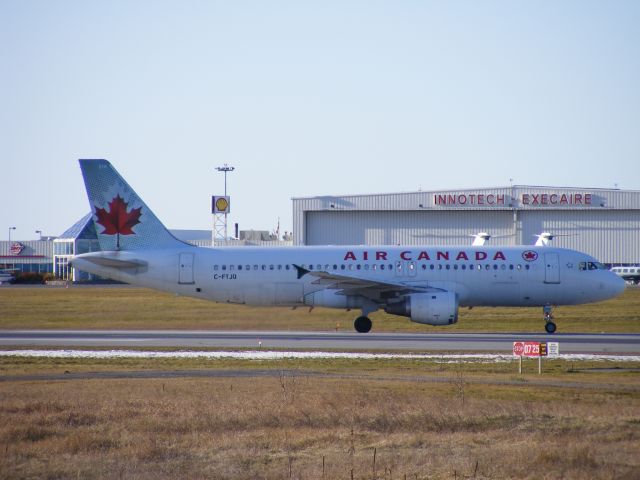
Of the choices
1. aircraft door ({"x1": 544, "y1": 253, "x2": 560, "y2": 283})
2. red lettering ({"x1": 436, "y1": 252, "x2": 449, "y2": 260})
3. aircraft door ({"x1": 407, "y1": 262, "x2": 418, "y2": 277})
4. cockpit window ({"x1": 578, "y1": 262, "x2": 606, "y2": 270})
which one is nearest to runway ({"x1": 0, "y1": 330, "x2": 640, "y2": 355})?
aircraft door ({"x1": 407, "y1": 262, "x2": 418, "y2": 277})

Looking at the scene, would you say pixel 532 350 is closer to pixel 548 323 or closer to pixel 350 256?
pixel 548 323

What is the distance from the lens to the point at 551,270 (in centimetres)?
4400

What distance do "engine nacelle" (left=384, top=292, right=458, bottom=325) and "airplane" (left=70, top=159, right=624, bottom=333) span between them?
70 centimetres

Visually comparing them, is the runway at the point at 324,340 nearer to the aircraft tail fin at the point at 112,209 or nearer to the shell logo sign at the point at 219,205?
the aircraft tail fin at the point at 112,209

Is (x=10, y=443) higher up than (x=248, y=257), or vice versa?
(x=248, y=257)

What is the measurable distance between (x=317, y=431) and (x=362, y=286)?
81.9 feet

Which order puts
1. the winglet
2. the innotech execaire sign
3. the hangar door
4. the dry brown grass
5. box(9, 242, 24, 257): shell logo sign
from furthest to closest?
box(9, 242, 24, 257): shell logo sign
the hangar door
the innotech execaire sign
the winglet
the dry brown grass

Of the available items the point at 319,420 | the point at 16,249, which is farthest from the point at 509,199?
the point at 16,249

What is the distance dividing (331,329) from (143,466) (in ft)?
99.7

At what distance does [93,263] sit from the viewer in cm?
4469

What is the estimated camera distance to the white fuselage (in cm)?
4397

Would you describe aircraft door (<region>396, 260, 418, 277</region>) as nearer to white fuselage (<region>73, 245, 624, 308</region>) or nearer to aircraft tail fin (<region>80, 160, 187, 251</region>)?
white fuselage (<region>73, 245, 624, 308</region>)

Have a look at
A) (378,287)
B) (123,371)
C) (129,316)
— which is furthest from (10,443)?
(129,316)

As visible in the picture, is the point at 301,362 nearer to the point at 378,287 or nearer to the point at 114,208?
the point at 378,287
